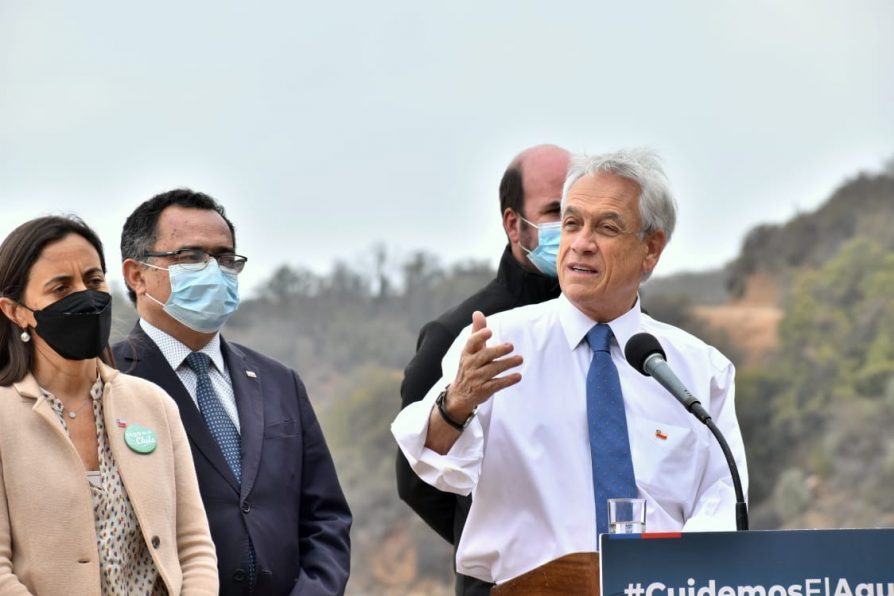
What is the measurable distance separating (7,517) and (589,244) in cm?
191

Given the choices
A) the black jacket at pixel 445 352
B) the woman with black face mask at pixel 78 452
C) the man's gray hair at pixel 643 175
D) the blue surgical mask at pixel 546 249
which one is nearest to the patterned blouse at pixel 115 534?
the woman with black face mask at pixel 78 452

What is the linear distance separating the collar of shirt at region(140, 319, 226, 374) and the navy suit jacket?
28mm

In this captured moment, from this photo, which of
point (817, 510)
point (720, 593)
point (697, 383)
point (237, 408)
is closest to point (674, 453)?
point (697, 383)

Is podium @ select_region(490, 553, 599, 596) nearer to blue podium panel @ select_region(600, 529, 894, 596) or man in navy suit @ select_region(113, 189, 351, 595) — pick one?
blue podium panel @ select_region(600, 529, 894, 596)

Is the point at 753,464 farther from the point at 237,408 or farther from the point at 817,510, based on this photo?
the point at 237,408

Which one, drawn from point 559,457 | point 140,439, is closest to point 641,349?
point 559,457

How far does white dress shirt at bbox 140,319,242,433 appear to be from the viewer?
515 centimetres

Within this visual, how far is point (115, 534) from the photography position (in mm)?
4164

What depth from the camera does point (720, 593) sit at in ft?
11.4

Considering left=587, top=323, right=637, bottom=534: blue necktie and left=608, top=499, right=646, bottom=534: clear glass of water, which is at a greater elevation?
left=587, top=323, right=637, bottom=534: blue necktie

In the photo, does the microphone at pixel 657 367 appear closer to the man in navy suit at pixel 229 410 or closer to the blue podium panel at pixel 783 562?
the blue podium panel at pixel 783 562

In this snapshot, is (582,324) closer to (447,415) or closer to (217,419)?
(447,415)

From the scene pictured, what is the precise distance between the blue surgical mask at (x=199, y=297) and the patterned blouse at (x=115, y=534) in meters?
0.90

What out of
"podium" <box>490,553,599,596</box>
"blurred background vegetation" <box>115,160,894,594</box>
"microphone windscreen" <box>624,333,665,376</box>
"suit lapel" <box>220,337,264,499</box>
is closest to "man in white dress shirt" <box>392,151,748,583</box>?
"microphone windscreen" <box>624,333,665,376</box>
